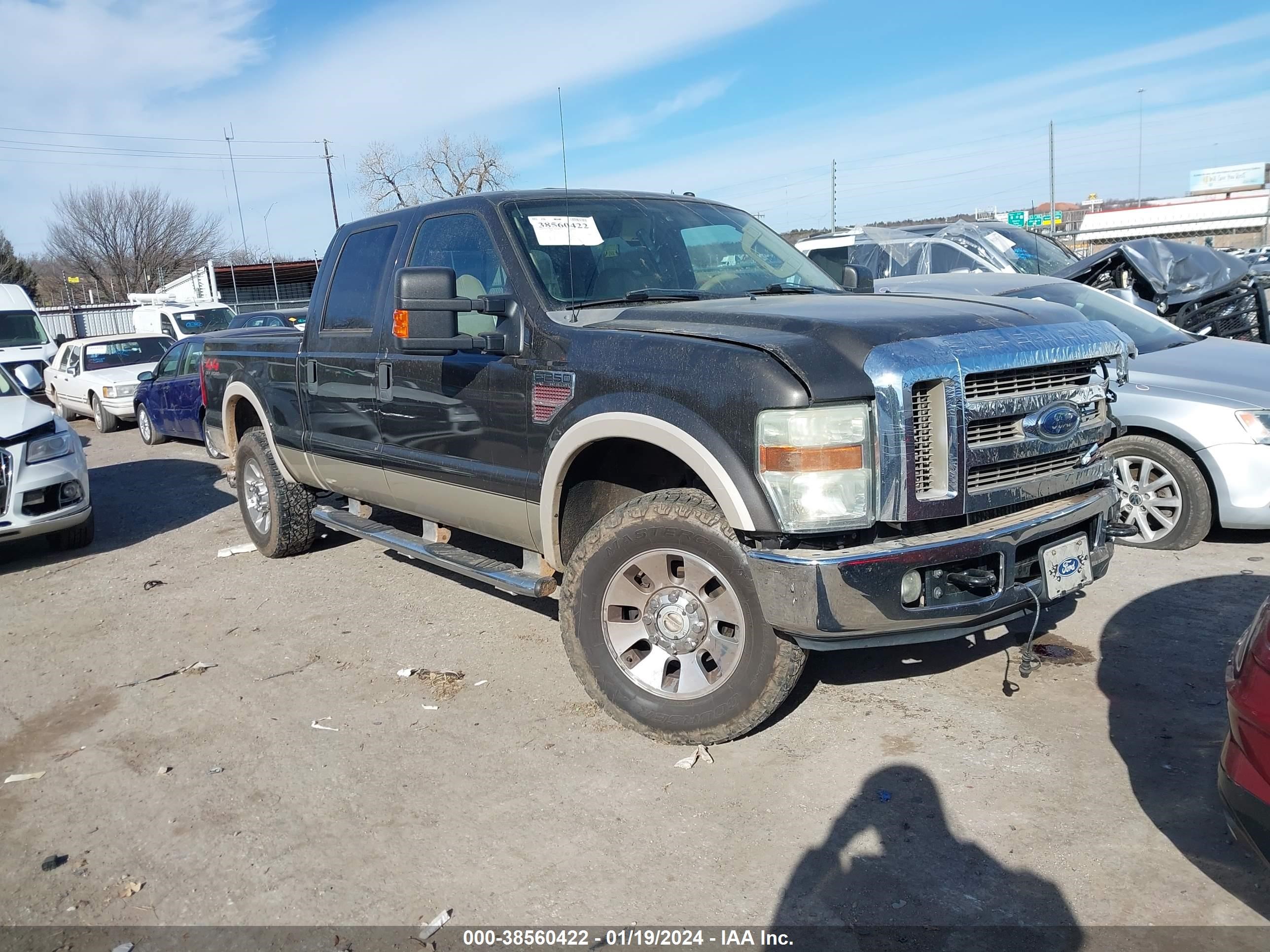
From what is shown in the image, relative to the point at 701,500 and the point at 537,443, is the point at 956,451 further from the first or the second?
the point at 537,443

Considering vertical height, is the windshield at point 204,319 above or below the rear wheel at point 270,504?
above

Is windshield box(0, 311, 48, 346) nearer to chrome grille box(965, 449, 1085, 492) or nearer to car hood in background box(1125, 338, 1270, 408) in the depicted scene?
car hood in background box(1125, 338, 1270, 408)

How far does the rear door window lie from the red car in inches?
168

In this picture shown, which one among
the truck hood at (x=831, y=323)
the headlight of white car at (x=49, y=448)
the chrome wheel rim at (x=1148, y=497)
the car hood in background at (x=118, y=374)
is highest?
the truck hood at (x=831, y=323)

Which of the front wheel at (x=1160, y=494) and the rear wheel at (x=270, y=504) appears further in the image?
the rear wheel at (x=270, y=504)

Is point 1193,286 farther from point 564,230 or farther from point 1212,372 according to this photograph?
point 564,230

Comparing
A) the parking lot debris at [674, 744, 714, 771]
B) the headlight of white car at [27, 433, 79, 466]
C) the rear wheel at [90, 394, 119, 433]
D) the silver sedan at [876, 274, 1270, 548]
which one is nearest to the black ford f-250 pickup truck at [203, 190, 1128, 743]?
the parking lot debris at [674, 744, 714, 771]

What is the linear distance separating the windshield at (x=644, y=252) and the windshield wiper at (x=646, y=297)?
0.04 feet

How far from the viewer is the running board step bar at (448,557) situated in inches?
171

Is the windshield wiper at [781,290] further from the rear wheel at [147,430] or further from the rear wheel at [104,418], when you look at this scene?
the rear wheel at [104,418]

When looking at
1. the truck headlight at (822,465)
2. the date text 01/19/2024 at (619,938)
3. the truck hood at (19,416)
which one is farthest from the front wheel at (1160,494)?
the truck hood at (19,416)

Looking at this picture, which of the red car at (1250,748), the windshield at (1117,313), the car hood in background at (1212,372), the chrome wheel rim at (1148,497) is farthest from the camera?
the windshield at (1117,313)

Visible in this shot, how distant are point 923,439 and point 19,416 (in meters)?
6.96

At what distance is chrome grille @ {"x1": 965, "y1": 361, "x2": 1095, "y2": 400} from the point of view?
3361mm
